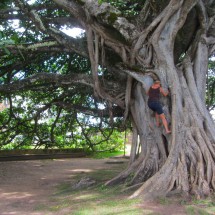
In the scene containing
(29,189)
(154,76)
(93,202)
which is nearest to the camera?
(93,202)

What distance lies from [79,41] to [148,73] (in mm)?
2218

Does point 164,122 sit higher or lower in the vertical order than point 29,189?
higher

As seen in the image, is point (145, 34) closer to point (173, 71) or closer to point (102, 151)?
point (173, 71)

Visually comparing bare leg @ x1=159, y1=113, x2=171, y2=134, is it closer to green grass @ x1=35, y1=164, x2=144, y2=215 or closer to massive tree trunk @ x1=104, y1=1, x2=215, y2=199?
massive tree trunk @ x1=104, y1=1, x2=215, y2=199

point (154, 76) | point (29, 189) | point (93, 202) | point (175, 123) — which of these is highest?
point (154, 76)

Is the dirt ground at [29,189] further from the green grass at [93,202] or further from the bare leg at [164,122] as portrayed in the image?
the bare leg at [164,122]

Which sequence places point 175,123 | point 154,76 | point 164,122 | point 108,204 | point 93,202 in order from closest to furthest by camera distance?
point 108,204, point 93,202, point 175,123, point 164,122, point 154,76

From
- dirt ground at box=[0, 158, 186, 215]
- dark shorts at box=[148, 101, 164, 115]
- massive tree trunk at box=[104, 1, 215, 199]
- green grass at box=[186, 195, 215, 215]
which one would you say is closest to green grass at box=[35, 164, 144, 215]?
dirt ground at box=[0, 158, 186, 215]

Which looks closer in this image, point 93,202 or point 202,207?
point 202,207

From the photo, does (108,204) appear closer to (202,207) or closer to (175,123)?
(202,207)

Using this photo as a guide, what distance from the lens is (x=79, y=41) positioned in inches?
334

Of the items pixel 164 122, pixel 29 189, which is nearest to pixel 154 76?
pixel 164 122

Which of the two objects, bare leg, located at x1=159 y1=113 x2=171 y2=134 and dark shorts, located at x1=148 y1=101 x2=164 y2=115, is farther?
dark shorts, located at x1=148 y1=101 x2=164 y2=115

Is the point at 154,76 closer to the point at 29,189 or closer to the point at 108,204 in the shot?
the point at 108,204
